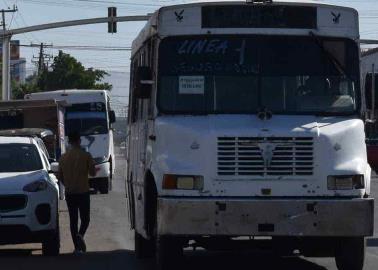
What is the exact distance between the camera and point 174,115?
12.5 meters

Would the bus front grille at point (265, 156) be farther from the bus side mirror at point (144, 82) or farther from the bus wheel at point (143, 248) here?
the bus wheel at point (143, 248)

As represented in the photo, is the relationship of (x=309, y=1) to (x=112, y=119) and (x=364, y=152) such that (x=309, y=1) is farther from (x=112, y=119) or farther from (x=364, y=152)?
(x=112, y=119)

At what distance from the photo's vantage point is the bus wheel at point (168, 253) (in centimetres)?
1234

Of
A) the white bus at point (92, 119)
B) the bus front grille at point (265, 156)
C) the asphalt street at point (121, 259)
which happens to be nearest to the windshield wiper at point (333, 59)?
the bus front grille at point (265, 156)

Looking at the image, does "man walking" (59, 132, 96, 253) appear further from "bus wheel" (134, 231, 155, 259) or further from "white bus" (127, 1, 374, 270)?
"white bus" (127, 1, 374, 270)

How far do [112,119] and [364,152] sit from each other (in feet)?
82.8

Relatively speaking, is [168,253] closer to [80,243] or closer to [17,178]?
[80,243]

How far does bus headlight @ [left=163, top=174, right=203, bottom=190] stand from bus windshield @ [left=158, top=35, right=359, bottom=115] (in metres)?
0.90

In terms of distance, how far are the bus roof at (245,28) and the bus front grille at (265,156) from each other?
137 cm

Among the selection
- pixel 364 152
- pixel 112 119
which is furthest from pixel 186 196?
pixel 112 119

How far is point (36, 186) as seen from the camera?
15875 millimetres

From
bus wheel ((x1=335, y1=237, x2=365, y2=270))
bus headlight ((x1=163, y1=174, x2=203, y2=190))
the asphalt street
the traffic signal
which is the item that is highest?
the traffic signal

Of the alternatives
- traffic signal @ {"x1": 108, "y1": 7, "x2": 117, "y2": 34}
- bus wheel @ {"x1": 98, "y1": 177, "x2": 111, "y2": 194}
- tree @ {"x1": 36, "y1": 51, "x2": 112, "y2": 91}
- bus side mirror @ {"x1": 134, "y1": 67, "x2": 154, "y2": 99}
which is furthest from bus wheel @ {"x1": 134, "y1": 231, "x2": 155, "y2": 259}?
tree @ {"x1": 36, "y1": 51, "x2": 112, "y2": 91}

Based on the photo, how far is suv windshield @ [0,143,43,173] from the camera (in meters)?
16.7
